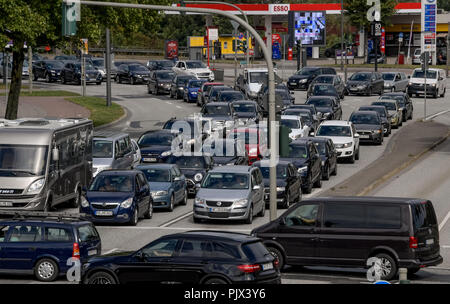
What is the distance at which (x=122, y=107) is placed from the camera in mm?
65938

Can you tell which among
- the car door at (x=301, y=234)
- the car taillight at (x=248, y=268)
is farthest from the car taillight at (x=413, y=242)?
the car taillight at (x=248, y=268)

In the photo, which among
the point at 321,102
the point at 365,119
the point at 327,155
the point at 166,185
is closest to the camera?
the point at 166,185

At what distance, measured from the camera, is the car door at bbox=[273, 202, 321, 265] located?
23312 millimetres

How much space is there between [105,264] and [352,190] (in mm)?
18038

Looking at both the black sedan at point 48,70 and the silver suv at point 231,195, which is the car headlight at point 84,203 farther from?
the black sedan at point 48,70

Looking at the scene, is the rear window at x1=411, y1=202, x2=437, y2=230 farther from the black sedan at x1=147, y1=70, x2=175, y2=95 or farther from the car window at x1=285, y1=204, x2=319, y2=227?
the black sedan at x1=147, y1=70, x2=175, y2=95

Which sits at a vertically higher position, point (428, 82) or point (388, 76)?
point (388, 76)

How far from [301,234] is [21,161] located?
11619 mm

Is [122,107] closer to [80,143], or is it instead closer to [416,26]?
[80,143]

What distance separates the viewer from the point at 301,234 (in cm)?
2341

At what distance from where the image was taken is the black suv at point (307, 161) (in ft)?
123

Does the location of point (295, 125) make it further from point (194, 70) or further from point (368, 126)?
point (194, 70)

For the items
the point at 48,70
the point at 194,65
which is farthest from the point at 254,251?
the point at 48,70

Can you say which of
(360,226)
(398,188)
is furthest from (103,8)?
(360,226)
